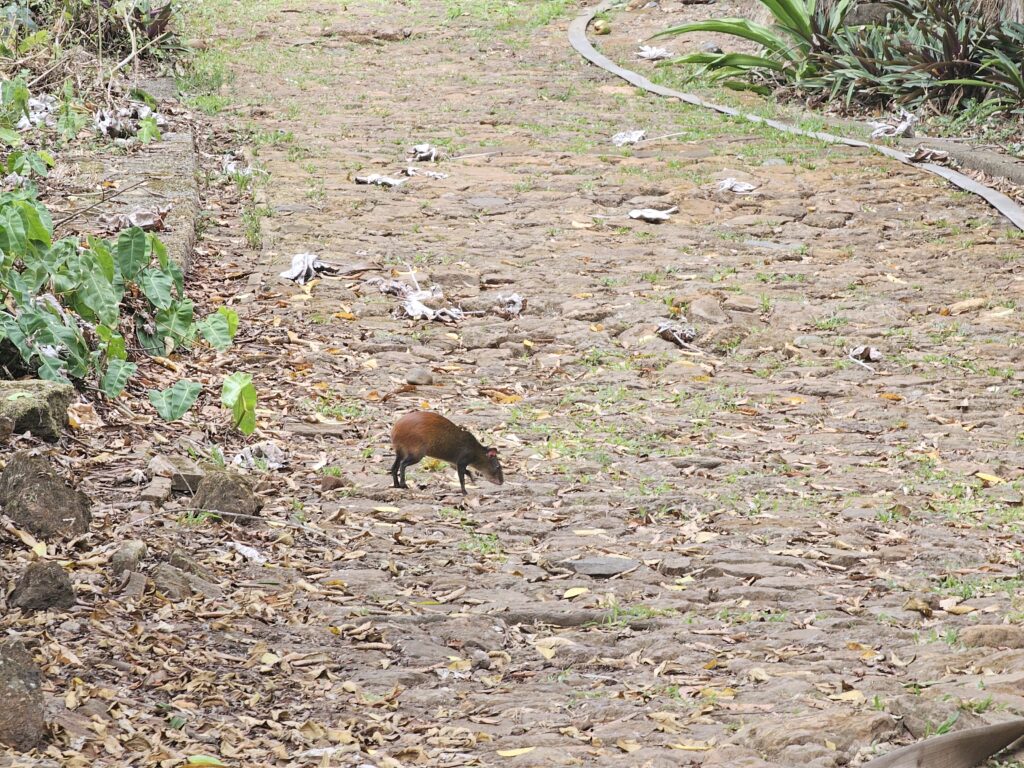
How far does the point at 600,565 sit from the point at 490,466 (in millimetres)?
741

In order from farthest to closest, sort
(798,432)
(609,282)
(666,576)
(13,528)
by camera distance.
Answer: (609,282) → (798,432) → (666,576) → (13,528)

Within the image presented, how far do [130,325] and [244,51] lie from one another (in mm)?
8068

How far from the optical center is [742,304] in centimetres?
731

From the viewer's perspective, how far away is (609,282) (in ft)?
25.2

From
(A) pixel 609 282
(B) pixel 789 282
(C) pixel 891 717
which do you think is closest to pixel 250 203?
(A) pixel 609 282

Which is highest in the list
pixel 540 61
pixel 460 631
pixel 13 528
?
pixel 13 528

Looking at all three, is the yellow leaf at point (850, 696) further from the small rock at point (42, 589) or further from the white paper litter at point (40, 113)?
the white paper litter at point (40, 113)

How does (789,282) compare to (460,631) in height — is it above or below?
below

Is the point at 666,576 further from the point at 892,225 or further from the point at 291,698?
the point at 892,225

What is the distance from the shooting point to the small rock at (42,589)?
3.57m

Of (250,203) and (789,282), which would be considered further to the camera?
(250,203)

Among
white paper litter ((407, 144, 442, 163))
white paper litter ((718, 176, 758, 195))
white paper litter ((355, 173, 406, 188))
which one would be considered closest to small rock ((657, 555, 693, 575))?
white paper litter ((718, 176, 758, 195))

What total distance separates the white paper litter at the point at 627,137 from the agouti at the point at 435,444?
598 cm

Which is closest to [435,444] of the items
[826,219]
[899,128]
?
[826,219]
